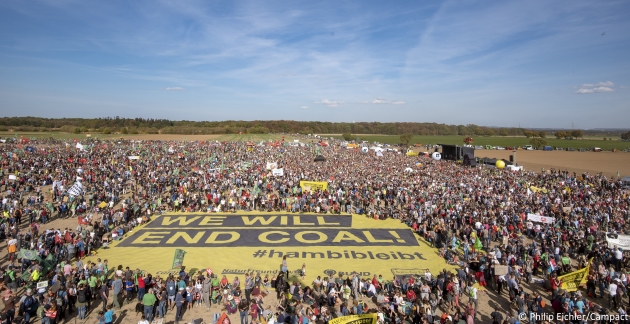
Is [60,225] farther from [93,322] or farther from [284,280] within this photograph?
[284,280]

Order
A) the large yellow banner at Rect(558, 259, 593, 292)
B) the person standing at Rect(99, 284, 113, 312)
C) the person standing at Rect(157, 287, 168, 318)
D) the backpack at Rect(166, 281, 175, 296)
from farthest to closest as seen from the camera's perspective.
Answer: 1. the large yellow banner at Rect(558, 259, 593, 292)
2. the backpack at Rect(166, 281, 175, 296)
3. the person standing at Rect(99, 284, 113, 312)
4. the person standing at Rect(157, 287, 168, 318)

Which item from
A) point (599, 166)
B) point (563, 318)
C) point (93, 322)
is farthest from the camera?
point (599, 166)

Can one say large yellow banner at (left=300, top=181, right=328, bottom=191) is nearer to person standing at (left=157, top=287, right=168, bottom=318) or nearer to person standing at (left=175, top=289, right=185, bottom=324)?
person standing at (left=157, top=287, right=168, bottom=318)

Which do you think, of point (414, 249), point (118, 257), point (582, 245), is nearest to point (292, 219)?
point (414, 249)

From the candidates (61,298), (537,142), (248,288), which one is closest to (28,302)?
(61,298)

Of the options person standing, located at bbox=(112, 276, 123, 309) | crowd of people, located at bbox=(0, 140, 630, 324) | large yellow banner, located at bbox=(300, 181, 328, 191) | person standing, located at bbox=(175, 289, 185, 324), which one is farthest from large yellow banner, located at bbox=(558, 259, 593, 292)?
large yellow banner, located at bbox=(300, 181, 328, 191)
